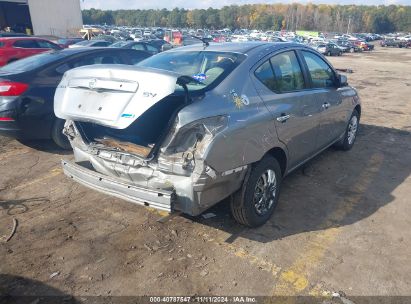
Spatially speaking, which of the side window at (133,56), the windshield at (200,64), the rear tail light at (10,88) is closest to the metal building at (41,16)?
the side window at (133,56)

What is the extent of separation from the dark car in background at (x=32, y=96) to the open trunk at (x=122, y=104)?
2.31 m

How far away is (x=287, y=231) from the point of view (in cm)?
356

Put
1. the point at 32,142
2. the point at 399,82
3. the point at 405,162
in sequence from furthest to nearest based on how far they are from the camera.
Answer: the point at 399,82 → the point at 32,142 → the point at 405,162

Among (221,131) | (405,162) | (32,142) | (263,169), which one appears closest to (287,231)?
(263,169)

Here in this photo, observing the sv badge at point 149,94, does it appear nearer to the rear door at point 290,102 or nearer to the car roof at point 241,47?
the rear door at point 290,102

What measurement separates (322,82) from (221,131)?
241cm

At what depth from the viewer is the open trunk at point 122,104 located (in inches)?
107

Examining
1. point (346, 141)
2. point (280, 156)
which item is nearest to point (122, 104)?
point (280, 156)

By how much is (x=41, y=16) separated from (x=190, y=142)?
40468mm

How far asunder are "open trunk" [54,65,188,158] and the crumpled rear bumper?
286 millimetres

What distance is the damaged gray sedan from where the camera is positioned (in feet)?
9.10

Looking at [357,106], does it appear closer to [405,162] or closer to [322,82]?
[405,162]

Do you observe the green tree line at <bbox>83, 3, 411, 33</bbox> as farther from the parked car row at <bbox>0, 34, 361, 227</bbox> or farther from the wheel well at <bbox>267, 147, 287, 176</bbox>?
the wheel well at <bbox>267, 147, 287, 176</bbox>

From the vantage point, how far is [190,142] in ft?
9.16
